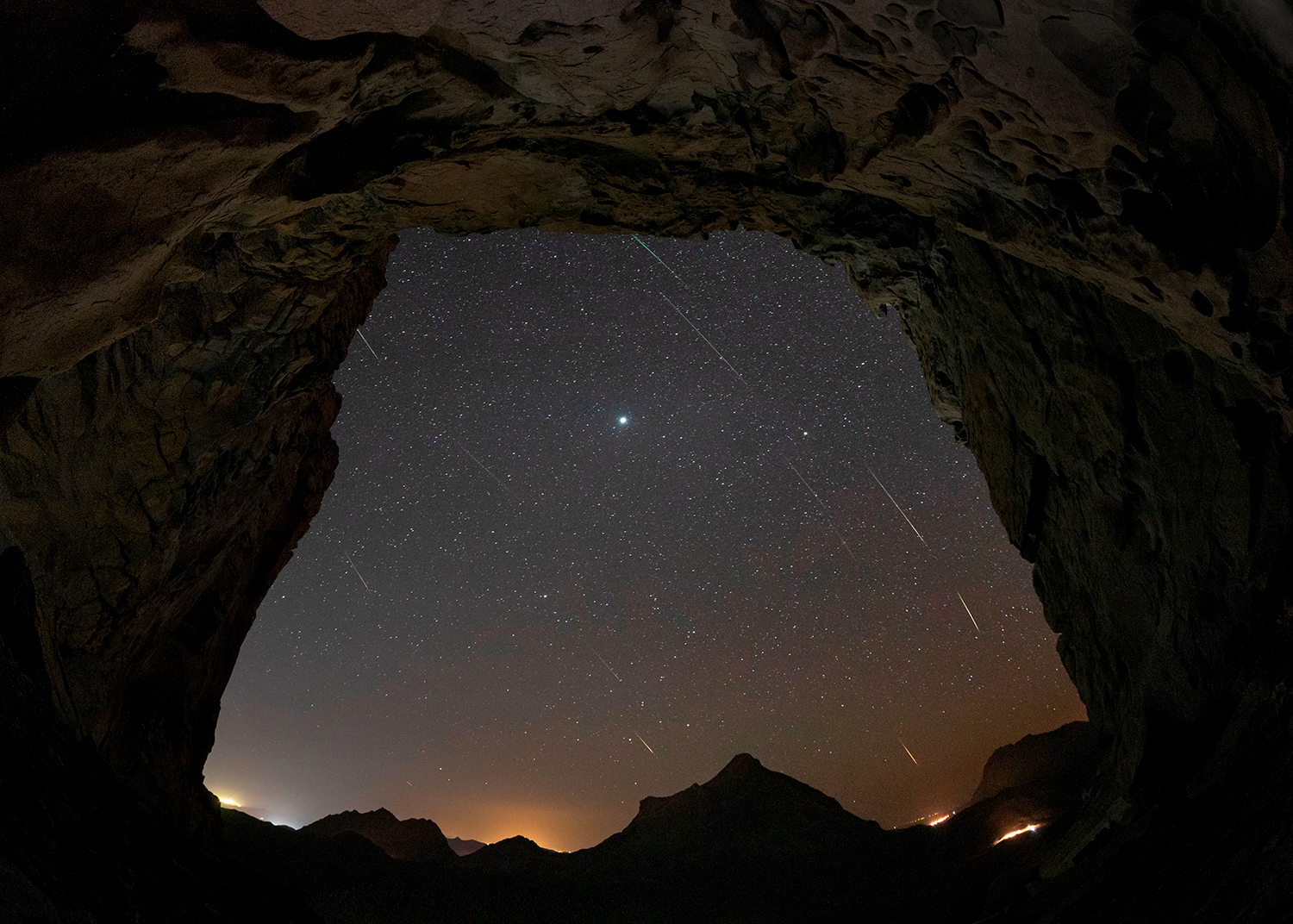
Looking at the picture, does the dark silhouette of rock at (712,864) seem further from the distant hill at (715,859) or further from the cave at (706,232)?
the cave at (706,232)

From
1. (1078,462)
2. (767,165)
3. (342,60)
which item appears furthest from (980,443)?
(342,60)

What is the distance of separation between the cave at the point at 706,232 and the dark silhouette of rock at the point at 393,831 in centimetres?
1291

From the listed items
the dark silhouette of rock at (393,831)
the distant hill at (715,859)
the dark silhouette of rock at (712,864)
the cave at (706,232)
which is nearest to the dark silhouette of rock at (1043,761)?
the distant hill at (715,859)

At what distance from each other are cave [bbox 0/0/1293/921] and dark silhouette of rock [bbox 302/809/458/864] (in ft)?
42.3

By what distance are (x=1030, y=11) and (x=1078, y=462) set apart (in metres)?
5.14

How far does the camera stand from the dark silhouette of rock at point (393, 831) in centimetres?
2178

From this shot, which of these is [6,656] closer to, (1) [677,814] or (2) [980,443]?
(2) [980,443]

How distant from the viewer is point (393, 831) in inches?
886

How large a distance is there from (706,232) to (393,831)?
2108cm

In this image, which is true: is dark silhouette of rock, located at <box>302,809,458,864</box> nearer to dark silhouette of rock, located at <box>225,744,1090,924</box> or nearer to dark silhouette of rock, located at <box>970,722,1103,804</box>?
dark silhouette of rock, located at <box>225,744,1090,924</box>

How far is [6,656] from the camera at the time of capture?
5.26 meters

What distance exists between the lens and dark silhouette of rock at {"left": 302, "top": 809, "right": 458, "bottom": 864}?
21.8 meters

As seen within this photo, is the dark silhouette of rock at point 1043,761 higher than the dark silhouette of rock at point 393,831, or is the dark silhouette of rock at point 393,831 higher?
the dark silhouette of rock at point 1043,761

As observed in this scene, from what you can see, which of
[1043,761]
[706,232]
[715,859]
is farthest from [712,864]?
[706,232]
